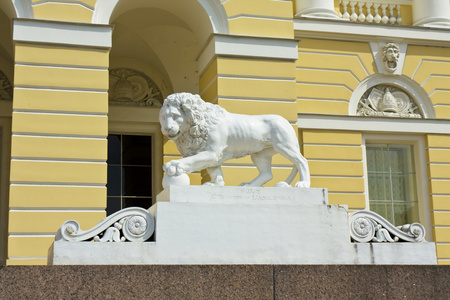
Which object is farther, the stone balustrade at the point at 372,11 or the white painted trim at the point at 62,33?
the stone balustrade at the point at 372,11

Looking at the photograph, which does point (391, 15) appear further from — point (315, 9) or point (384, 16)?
point (315, 9)

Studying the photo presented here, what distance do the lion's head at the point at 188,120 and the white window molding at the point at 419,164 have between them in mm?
8009

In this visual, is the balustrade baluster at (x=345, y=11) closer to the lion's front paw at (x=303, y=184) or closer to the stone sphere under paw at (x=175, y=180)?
the lion's front paw at (x=303, y=184)

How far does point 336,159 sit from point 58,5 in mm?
6578

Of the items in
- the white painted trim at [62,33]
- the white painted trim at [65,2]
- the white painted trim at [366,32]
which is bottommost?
the white painted trim at [62,33]

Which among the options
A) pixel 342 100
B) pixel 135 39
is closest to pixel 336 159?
pixel 342 100

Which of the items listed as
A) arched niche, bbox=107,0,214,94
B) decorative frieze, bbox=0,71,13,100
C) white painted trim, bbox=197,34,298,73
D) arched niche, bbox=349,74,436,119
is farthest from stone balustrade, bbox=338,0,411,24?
decorative frieze, bbox=0,71,13,100

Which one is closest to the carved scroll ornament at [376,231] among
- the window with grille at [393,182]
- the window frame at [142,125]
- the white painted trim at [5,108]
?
the window with grille at [393,182]

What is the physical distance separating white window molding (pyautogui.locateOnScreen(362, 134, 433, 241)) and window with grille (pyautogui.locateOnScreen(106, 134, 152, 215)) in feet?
16.5

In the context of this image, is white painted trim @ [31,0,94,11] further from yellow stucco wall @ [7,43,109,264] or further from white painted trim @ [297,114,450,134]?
white painted trim @ [297,114,450,134]

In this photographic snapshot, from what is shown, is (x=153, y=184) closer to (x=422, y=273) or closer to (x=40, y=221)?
(x=40, y=221)

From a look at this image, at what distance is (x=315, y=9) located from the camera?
615 inches

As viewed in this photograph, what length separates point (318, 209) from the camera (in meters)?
7.90

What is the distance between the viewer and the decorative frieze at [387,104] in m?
15.8
